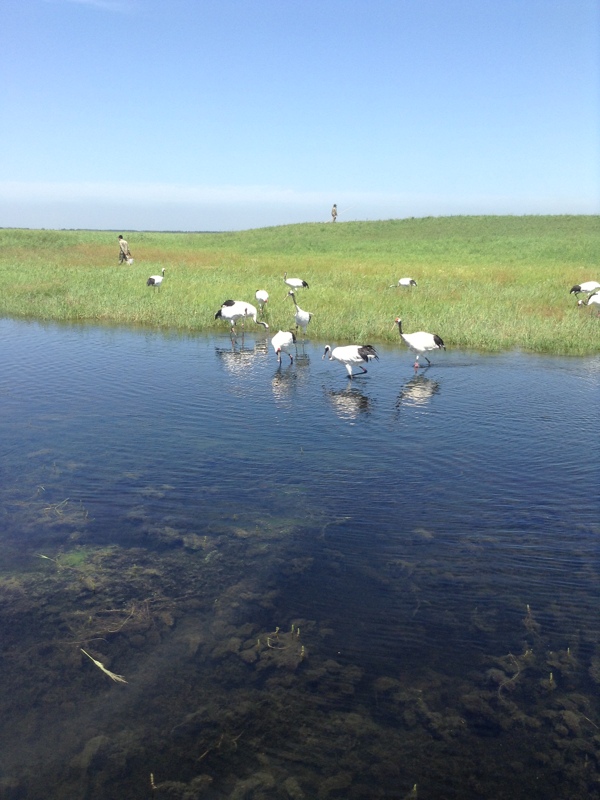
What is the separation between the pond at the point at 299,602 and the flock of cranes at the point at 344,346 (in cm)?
269

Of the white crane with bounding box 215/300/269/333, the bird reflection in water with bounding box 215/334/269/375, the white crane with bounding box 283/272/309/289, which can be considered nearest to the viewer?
the bird reflection in water with bounding box 215/334/269/375

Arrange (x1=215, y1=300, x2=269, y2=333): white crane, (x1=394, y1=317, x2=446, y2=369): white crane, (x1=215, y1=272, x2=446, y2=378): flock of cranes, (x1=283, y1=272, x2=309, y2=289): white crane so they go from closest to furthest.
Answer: (x1=215, y1=272, x2=446, y2=378): flock of cranes < (x1=394, y1=317, x2=446, y2=369): white crane < (x1=215, y1=300, x2=269, y2=333): white crane < (x1=283, y1=272, x2=309, y2=289): white crane

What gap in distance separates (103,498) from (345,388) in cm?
750

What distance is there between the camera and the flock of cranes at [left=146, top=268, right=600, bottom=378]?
16.5m

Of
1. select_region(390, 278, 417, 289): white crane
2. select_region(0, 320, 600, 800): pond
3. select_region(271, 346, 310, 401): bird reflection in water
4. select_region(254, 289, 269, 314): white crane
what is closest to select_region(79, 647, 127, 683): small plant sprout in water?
select_region(0, 320, 600, 800): pond

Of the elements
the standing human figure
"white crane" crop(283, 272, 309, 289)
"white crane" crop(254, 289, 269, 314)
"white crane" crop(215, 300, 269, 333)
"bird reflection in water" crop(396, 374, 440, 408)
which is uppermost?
the standing human figure

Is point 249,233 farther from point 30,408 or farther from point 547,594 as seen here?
point 547,594

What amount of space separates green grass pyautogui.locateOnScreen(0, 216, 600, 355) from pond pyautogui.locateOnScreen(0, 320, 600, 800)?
880 cm

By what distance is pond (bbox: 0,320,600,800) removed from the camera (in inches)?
212

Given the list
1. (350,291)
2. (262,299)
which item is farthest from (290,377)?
(350,291)

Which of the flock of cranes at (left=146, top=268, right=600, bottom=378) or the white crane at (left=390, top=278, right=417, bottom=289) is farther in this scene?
the white crane at (left=390, top=278, right=417, bottom=289)

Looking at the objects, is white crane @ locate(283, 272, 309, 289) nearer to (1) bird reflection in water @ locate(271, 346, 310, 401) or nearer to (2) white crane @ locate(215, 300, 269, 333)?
(2) white crane @ locate(215, 300, 269, 333)

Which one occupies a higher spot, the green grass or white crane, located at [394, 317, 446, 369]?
the green grass

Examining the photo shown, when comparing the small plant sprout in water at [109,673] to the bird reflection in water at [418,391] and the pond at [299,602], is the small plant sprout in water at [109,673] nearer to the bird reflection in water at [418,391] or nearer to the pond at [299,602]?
the pond at [299,602]
